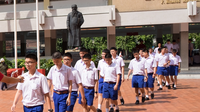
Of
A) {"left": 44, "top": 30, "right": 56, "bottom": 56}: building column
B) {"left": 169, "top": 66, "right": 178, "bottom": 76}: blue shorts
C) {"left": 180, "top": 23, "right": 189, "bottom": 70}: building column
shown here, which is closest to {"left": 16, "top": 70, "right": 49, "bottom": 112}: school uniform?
{"left": 169, "top": 66, "right": 178, "bottom": 76}: blue shorts

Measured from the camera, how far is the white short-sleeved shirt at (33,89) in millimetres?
4508

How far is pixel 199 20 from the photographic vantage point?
56.4 ft

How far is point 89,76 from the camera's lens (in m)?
6.84

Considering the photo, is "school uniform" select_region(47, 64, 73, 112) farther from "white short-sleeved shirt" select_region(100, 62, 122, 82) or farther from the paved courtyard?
the paved courtyard

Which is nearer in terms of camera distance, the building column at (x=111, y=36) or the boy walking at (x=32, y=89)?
the boy walking at (x=32, y=89)

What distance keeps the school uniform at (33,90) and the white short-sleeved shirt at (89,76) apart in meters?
2.32

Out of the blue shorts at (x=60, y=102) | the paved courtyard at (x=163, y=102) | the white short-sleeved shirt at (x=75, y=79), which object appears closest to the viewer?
the blue shorts at (x=60, y=102)

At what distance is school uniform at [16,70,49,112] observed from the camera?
451cm

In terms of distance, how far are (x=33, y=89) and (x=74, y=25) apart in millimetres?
8427

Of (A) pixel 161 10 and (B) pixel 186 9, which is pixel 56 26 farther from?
(B) pixel 186 9

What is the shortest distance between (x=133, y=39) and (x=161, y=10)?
84.1 feet

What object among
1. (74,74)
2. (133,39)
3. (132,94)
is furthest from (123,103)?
(133,39)

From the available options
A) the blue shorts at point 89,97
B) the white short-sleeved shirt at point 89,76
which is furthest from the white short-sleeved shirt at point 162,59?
the blue shorts at point 89,97

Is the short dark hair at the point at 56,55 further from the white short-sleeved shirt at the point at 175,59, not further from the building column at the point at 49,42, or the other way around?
the building column at the point at 49,42
